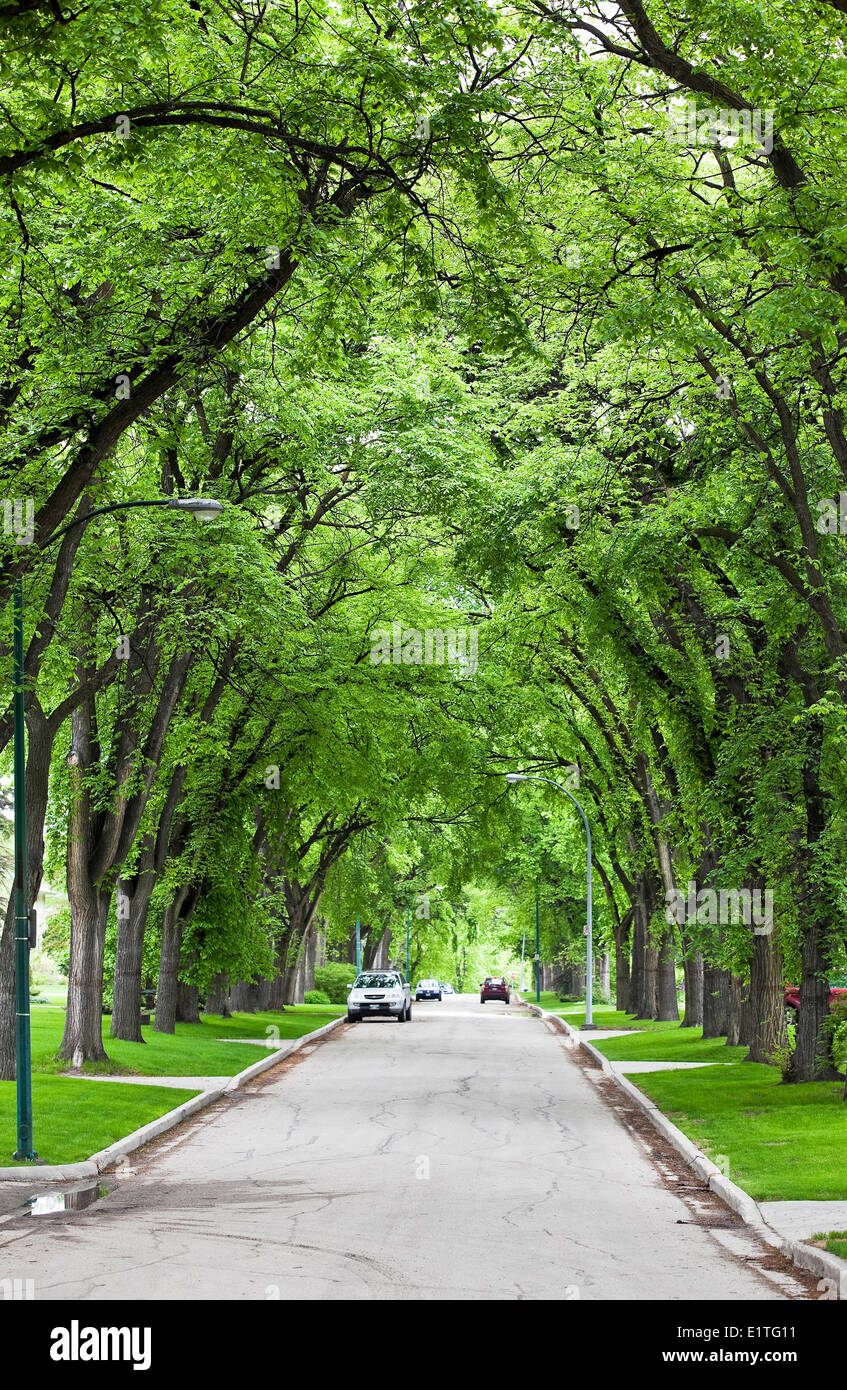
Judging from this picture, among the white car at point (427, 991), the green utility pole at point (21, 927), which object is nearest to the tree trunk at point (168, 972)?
the green utility pole at point (21, 927)

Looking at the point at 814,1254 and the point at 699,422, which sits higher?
the point at 699,422

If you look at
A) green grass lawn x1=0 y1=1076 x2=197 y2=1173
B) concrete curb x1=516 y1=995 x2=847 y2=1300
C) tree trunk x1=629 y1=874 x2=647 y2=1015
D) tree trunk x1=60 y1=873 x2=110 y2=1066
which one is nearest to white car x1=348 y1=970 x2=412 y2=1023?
tree trunk x1=629 y1=874 x2=647 y2=1015

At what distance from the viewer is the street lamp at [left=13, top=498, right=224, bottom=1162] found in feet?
47.5

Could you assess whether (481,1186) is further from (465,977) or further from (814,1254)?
(465,977)

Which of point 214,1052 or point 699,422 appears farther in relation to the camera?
point 214,1052

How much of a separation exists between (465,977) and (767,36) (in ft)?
435

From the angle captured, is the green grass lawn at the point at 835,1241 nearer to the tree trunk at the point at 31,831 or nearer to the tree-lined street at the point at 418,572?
the tree-lined street at the point at 418,572

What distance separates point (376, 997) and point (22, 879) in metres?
33.7

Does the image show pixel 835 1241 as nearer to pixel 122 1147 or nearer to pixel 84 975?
pixel 122 1147

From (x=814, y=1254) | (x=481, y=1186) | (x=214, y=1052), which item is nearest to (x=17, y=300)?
(x=481, y=1186)

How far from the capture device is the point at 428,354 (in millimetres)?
22984
